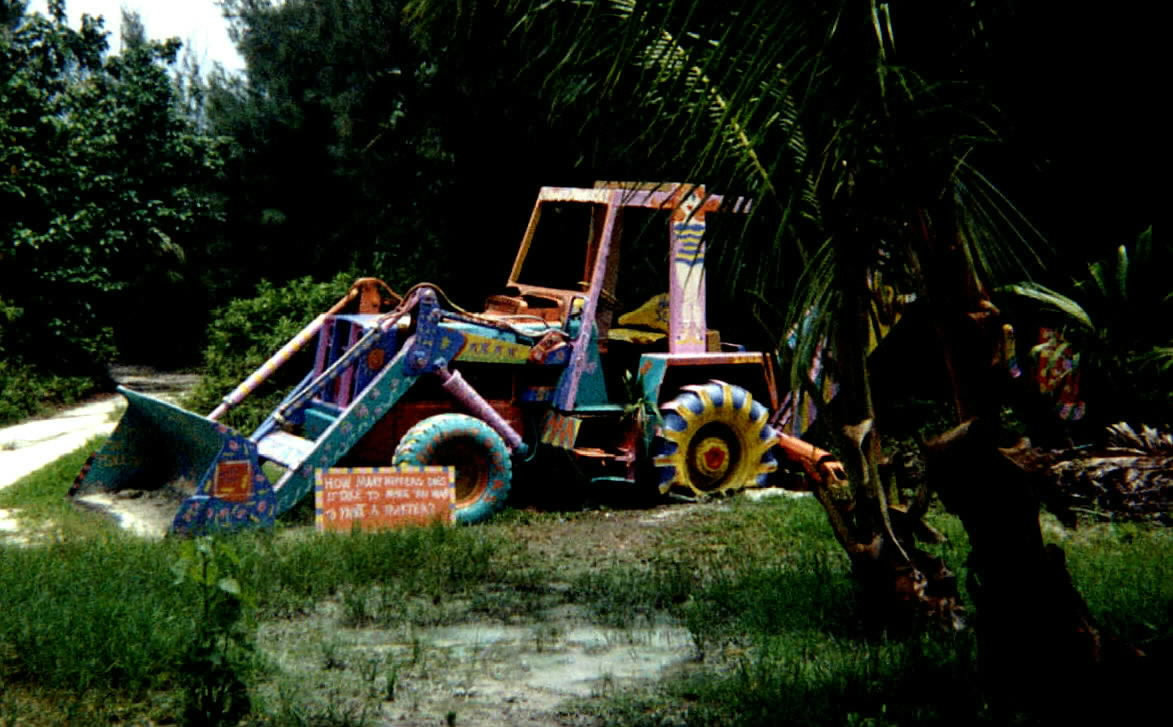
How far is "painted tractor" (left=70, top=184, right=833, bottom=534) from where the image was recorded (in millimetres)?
9242

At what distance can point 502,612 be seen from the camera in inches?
263

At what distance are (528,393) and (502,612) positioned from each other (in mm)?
3559

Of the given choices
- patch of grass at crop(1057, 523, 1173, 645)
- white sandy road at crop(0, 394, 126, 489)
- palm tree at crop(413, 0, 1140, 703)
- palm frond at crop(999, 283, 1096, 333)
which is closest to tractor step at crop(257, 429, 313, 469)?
white sandy road at crop(0, 394, 126, 489)

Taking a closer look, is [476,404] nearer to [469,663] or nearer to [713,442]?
[713,442]

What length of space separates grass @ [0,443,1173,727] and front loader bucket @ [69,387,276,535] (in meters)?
0.27

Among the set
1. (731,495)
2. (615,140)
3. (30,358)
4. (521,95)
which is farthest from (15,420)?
(615,140)

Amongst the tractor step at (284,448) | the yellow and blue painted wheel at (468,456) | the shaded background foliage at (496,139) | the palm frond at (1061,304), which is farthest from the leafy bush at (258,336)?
the palm frond at (1061,304)

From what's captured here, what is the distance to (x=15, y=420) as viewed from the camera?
55.4 feet

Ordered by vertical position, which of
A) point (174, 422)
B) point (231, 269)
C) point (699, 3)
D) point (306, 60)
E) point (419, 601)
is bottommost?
point (419, 601)

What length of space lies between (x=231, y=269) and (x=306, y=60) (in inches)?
206

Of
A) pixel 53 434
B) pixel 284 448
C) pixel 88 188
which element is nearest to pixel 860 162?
pixel 284 448

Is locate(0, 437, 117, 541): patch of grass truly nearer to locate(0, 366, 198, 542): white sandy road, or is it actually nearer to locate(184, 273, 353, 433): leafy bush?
locate(0, 366, 198, 542): white sandy road

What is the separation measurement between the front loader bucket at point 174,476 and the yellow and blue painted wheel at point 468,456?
1.16 meters

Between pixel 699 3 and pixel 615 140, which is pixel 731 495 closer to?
pixel 615 140
